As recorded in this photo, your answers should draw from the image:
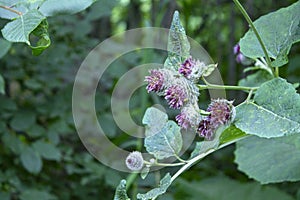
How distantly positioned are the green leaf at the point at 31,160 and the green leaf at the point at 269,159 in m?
0.48

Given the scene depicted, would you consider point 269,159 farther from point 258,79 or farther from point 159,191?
point 159,191

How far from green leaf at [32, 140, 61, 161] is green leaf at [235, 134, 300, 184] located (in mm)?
450

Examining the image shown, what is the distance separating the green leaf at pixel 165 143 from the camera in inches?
25.4

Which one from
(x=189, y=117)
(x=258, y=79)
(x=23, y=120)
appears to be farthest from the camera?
(x=23, y=120)

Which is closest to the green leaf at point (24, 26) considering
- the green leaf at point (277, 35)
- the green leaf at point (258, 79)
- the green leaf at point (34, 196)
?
the green leaf at point (277, 35)

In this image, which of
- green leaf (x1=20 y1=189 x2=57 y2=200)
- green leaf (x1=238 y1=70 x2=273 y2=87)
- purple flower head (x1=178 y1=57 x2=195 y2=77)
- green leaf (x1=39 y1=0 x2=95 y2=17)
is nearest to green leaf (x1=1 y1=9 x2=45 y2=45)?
green leaf (x1=39 y1=0 x2=95 y2=17)

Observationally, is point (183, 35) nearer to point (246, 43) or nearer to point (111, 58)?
point (246, 43)

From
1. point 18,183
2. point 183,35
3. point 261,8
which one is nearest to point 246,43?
point 183,35

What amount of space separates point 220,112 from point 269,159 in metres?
0.44

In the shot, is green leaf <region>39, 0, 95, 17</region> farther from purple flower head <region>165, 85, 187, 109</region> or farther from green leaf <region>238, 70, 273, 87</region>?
green leaf <region>238, 70, 273, 87</region>

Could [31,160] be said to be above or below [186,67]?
above

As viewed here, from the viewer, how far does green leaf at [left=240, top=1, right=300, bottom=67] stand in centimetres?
66

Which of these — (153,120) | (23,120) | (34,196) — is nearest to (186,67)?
(153,120)

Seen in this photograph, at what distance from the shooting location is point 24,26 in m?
0.59
